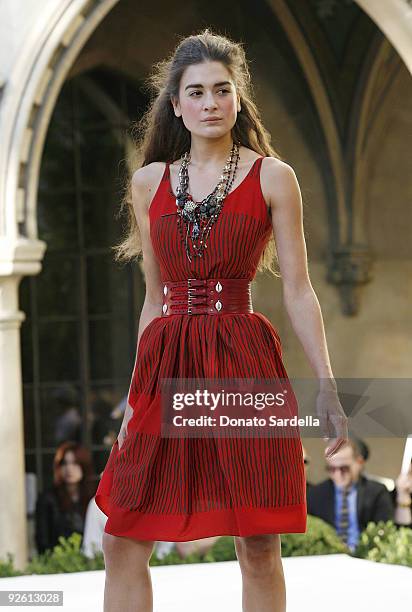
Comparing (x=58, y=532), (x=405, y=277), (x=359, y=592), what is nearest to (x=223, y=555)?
(x=359, y=592)

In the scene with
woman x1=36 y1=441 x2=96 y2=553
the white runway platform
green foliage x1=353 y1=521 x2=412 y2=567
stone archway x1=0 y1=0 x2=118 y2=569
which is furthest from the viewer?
woman x1=36 y1=441 x2=96 y2=553

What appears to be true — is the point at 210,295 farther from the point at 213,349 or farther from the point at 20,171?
the point at 20,171

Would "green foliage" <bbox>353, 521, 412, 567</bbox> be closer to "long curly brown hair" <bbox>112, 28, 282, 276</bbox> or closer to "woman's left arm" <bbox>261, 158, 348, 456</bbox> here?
"long curly brown hair" <bbox>112, 28, 282, 276</bbox>

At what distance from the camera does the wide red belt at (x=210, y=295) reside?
291cm

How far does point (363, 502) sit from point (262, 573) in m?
4.42

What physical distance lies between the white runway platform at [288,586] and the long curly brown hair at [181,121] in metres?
1.67

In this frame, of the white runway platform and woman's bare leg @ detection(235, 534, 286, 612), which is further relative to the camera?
the white runway platform

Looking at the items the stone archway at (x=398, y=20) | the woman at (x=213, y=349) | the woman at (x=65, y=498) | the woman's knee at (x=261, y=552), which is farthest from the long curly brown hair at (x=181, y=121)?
the woman at (x=65, y=498)

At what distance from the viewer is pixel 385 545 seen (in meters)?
6.10

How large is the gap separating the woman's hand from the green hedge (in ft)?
9.82

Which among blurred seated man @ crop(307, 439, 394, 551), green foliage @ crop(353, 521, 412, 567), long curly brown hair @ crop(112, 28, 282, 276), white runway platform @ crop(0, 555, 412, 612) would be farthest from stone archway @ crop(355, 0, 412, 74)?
long curly brown hair @ crop(112, 28, 282, 276)

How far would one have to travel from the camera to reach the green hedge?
5.91 meters

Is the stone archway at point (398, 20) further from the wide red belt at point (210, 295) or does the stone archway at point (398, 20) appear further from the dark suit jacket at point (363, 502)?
the wide red belt at point (210, 295)

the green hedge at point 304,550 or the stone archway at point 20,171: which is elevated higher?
the stone archway at point 20,171
